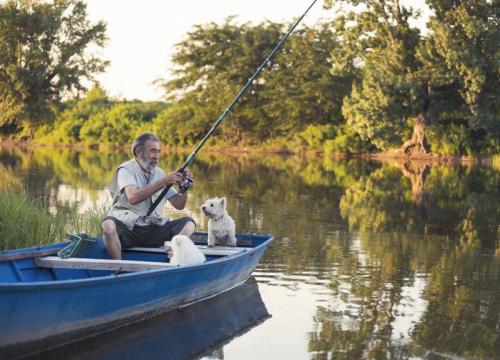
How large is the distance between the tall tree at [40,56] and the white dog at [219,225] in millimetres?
30271

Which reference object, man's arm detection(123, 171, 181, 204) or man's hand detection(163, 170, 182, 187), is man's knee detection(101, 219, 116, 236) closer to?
man's arm detection(123, 171, 181, 204)

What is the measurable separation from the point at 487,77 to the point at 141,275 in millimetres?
38026

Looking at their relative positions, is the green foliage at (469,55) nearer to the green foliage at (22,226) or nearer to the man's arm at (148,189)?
the green foliage at (22,226)

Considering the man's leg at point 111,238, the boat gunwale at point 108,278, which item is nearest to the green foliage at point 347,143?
the boat gunwale at point 108,278

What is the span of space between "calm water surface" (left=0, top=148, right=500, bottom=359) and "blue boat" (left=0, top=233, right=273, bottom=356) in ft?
0.61

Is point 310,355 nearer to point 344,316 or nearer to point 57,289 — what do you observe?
point 344,316

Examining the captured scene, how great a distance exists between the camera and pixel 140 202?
8594 millimetres

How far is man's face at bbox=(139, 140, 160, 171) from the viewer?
8.62 meters

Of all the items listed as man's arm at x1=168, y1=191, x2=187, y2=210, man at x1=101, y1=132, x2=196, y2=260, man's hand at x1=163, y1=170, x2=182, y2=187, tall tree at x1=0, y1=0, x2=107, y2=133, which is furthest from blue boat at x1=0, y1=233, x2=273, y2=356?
tall tree at x1=0, y1=0, x2=107, y2=133

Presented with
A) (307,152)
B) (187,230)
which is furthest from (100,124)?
(187,230)

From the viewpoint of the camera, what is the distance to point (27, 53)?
1564 inches

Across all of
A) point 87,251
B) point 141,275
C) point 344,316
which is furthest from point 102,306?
point 344,316

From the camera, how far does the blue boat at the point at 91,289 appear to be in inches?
249

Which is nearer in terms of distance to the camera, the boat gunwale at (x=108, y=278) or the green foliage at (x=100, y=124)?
the boat gunwale at (x=108, y=278)
